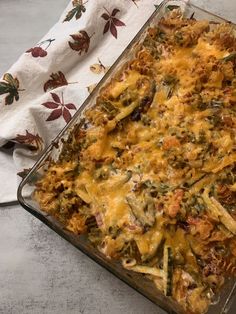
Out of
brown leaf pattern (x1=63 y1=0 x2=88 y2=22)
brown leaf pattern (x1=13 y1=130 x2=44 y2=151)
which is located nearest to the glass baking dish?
brown leaf pattern (x1=13 y1=130 x2=44 y2=151)

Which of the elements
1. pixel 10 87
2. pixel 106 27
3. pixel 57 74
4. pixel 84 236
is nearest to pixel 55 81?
pixel 57 74

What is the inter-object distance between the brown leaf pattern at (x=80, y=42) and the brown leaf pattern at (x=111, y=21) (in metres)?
0.07

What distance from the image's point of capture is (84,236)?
1345 millimetres

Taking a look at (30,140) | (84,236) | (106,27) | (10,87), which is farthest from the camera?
(106,27)

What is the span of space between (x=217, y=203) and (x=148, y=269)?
216 millimetres

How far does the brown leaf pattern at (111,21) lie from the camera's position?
1.80m

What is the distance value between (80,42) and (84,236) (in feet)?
2.24

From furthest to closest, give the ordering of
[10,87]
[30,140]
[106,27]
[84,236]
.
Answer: [106,27] < [10,87] < [30,140] < [84,236]

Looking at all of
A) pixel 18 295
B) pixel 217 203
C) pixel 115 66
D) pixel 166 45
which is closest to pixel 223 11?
pixel 166 45

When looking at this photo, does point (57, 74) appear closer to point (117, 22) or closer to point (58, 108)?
point (58, 108)

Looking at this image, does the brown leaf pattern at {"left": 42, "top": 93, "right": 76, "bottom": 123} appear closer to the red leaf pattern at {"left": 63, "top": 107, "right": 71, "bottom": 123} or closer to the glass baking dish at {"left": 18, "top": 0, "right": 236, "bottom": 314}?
the red leaf pattern at {"left": 63, "top": 107, "right": 71, "bottom": 123}

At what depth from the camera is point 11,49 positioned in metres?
1.88

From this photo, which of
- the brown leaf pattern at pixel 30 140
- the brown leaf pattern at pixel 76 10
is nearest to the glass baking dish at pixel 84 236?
the brown leaf pattern at pixel 30 140

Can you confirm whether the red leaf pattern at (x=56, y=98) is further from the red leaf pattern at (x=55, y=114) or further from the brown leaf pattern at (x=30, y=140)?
the brown leaf pattern at (x=30, y=140)
